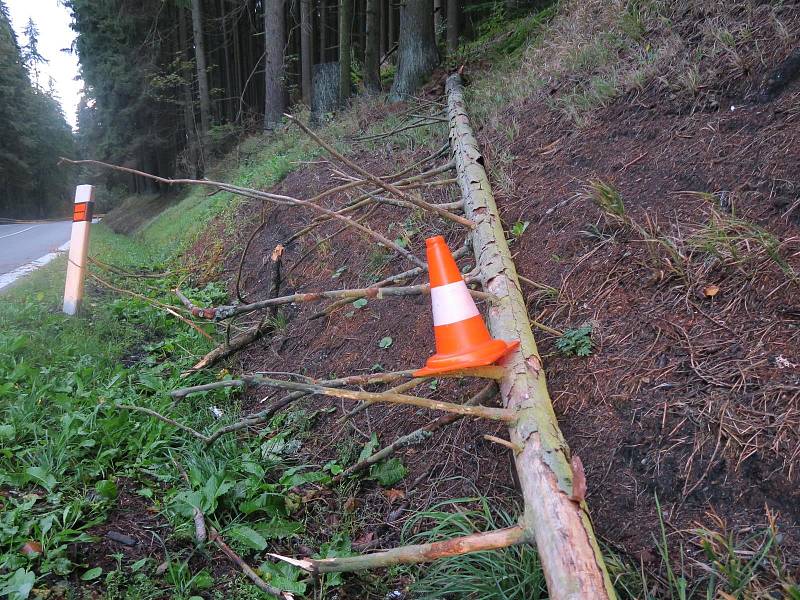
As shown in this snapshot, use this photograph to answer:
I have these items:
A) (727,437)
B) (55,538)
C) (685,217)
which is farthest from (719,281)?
(55,538)

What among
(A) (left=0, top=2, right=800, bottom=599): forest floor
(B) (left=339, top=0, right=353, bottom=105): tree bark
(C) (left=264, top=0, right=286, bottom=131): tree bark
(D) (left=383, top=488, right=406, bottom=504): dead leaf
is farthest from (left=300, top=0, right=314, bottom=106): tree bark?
(D) (left=383, top=488, right=406, bottom=504): dead leaf

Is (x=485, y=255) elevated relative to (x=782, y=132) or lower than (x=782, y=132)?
lower

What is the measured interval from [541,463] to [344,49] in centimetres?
982

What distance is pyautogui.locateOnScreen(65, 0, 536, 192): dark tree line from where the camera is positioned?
1407 cm

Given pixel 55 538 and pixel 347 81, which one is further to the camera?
pixel 347 81

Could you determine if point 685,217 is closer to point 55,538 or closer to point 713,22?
point 713,22

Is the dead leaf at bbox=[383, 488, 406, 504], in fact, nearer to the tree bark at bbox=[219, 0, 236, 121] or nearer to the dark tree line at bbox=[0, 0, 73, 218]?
the tree bark at bbox=[219, 0, 236, 121]

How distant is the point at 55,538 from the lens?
1.95 m

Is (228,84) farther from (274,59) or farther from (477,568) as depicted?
(477,568)

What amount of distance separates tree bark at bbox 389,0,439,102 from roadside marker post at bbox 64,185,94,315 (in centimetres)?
506

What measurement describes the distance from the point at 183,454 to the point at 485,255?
6.12ft

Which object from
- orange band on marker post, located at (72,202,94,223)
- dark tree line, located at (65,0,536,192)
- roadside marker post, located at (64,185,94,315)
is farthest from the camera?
dark tree line, located at (65,0,536,192)

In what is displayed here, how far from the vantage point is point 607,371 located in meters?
2.14

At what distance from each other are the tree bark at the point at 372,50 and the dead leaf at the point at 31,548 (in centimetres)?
914
